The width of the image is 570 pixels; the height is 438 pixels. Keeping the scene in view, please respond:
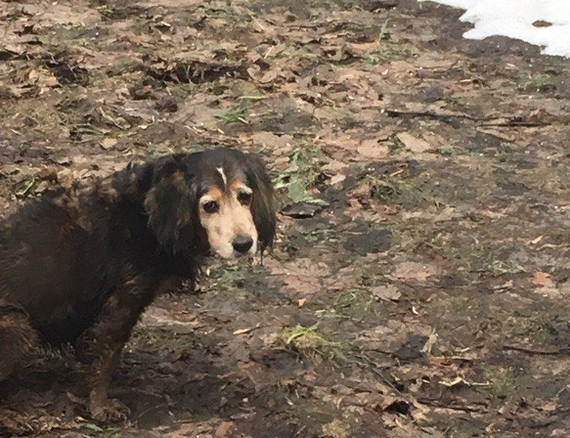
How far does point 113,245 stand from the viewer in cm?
416

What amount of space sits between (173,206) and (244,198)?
0.31 meters

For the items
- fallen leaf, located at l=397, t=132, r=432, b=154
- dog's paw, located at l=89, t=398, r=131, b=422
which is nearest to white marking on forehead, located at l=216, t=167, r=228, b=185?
dog's paw, located at l=89, t=398, r=131, b=422

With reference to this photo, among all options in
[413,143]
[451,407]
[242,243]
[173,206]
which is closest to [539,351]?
[451,407]

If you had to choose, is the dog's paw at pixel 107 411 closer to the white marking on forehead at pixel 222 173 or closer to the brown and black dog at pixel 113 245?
the brown and black dog at pixel 113 245

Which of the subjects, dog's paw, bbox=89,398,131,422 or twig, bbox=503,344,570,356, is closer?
dog's paw, bbox=89,398,131,422

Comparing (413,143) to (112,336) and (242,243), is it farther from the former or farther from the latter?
(112,336)

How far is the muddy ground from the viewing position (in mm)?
4453

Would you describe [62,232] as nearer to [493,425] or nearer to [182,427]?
[182,427]

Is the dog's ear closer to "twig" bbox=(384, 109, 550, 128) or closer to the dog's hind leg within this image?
the dog's hind leg

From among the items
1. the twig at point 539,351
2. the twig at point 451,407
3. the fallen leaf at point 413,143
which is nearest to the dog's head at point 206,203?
the twig at point 451,407

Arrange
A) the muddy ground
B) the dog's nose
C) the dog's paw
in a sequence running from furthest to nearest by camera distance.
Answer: the muddy ground, the dog's paw, the dog's nose

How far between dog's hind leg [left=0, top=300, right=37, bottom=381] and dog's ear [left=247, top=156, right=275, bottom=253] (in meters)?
1.09

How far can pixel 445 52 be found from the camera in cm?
898

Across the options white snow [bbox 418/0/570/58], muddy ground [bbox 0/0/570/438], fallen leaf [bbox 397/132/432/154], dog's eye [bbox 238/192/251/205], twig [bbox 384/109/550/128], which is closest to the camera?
dog's eye [bbox 238/192/251/205]
